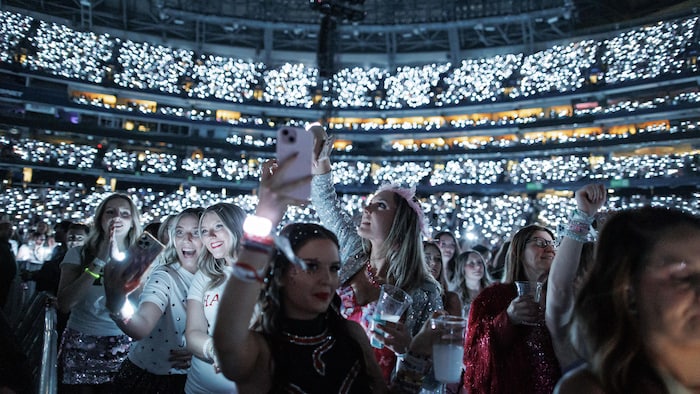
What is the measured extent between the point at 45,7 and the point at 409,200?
41.2 m

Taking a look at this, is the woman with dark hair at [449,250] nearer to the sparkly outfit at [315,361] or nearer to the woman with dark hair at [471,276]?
the woman with dark hair at [471,276]

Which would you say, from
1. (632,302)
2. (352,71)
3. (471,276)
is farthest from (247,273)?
(352,71)

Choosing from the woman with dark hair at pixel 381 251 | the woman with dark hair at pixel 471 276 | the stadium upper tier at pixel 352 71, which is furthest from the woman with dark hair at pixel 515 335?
the stadium upper tier at pixel 352 71

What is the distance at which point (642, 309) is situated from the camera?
155 centimetres

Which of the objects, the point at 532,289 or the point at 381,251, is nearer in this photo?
the point at 532,289

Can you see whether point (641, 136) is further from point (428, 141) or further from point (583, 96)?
point (428, 141)

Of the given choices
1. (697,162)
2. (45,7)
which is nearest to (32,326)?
(697,162)

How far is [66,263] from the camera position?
4.10 metres

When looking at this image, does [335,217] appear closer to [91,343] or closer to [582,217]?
[582,217]

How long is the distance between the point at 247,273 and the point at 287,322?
454 millimetres

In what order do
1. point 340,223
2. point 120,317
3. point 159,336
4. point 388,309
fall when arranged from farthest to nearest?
point 340,223
point 159,336
point 120,317
point 388,309

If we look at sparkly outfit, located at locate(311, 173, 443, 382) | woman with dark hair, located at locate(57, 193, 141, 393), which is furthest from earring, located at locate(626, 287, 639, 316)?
woman with dark hair, located at locate(57, 193, 141, 393)

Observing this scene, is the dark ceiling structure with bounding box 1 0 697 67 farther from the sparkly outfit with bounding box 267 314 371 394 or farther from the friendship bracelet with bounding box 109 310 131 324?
the sparkly outfit with bounding box 267 314 371 394

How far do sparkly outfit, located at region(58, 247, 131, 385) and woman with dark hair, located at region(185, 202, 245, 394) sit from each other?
1117 mm
